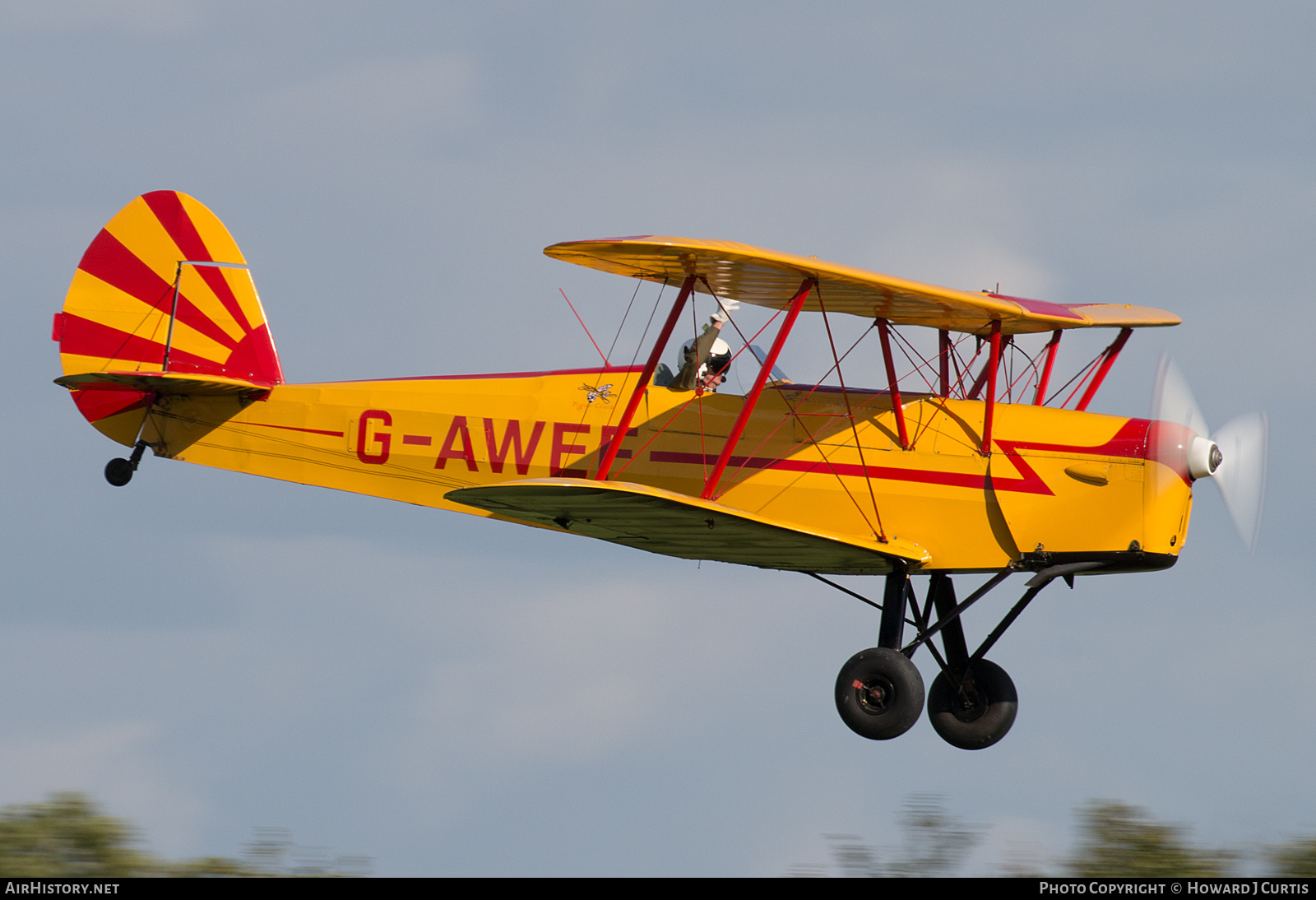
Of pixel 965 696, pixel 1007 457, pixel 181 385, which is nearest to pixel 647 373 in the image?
pixel 1007 457

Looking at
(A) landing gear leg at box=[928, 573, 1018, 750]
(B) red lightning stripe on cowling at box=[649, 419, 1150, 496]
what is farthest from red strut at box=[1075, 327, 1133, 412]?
(A) landing gear leg at box=[928, 573, 1018, 750]

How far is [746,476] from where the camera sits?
1195 cm

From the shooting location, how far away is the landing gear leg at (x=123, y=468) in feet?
44.4

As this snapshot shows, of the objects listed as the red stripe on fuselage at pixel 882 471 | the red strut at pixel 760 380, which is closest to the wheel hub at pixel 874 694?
the red stripe on fuselage at pixel 882 471

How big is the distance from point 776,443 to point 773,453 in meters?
0.08

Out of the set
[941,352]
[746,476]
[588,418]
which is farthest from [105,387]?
[941,352]

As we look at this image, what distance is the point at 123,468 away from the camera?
13578 millimetres

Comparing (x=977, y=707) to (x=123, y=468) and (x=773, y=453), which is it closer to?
(x=773, y=453)

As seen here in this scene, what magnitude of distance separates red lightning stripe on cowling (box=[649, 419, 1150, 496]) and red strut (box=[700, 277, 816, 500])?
68 cm

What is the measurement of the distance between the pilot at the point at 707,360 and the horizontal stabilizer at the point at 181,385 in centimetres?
365

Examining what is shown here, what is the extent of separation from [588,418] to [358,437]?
197 centimetres

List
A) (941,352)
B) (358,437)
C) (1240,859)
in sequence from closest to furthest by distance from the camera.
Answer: (1240,859)
(941,352)
(358,437)

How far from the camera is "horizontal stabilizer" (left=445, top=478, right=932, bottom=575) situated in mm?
10211
